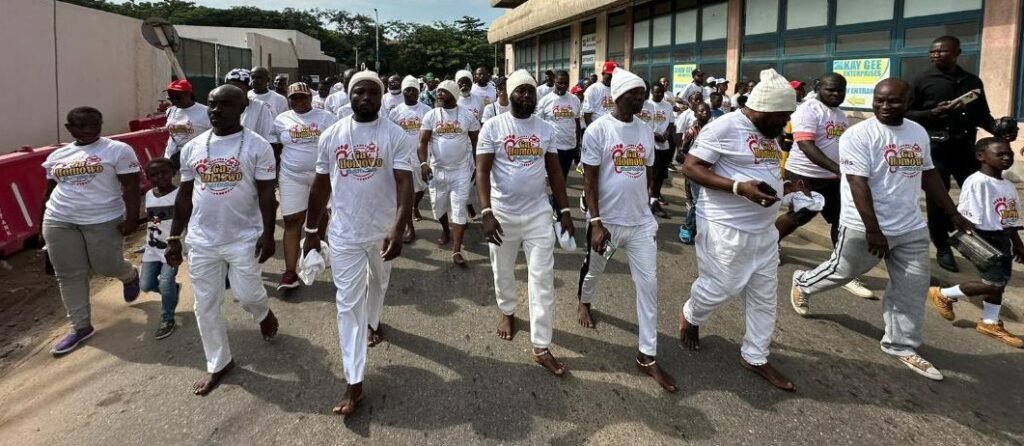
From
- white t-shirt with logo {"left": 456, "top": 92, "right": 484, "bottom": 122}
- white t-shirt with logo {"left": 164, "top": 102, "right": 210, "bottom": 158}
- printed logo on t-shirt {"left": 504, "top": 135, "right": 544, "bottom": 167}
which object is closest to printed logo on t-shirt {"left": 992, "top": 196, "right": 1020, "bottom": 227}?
printed logo on t-shirt {"left": 504, "top": 135, "right": 544, "bottom": 167}

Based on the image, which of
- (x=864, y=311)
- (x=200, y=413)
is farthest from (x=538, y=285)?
(x=864, y=311)

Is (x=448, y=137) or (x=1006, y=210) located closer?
(x=1006, y=210)

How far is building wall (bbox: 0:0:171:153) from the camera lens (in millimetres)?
10391

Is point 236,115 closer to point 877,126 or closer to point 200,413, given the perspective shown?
point 200,413

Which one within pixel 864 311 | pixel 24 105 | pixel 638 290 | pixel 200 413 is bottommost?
pixel 200 413

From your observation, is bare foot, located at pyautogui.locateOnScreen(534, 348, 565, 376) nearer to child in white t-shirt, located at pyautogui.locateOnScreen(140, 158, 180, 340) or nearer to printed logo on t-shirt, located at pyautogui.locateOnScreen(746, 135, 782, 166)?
printed logo on t-shirt, located at pyautogui.locateOnScreen(746, 135, 782, 166)

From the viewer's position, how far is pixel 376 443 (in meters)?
2.99

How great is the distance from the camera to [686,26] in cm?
1650

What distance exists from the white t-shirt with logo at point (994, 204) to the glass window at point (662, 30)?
45.4 feet

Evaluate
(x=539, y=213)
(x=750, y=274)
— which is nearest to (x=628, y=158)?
(x=539, y=213)

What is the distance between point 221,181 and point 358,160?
3.00ft

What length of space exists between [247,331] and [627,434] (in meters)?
2.99

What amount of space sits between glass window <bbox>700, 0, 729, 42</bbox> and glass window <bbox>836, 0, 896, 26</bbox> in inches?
138

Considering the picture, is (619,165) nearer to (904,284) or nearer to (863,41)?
A: (904,284)
